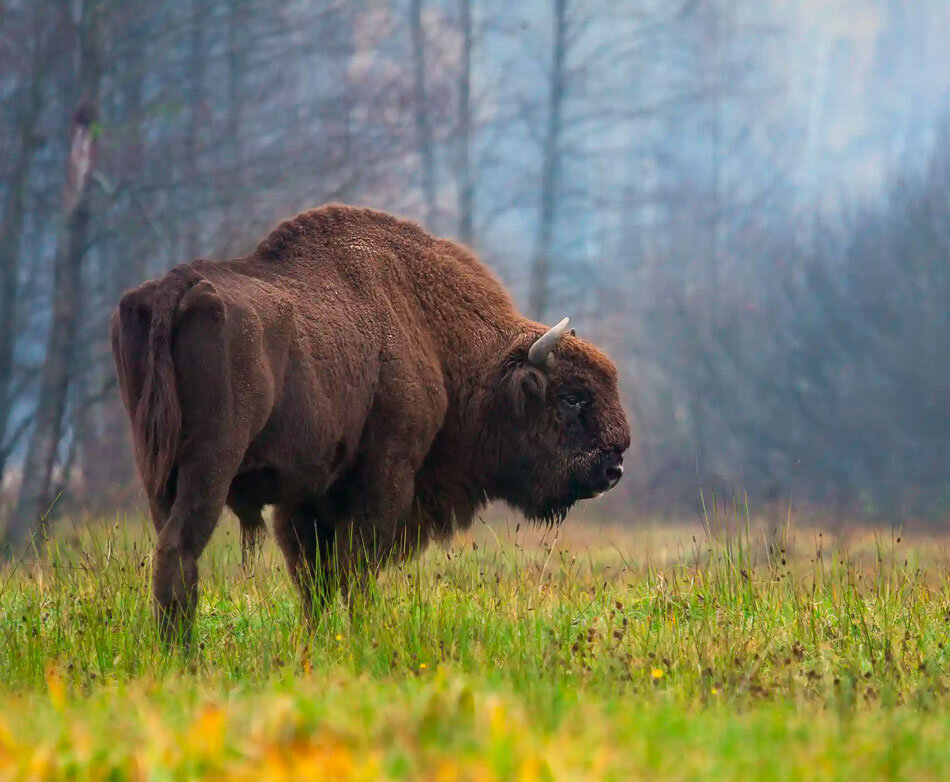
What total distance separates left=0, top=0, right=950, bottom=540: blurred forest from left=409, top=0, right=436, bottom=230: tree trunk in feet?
0.23

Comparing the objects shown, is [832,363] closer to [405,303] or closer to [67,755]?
[405,303]

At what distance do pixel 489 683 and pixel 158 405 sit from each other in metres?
2.28

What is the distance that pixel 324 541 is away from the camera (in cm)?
715

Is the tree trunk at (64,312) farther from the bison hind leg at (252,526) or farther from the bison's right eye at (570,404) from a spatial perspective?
the bison's right eye at (570,404)

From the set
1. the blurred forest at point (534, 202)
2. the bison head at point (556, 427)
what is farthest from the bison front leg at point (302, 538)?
the blurred forest at point (534, 202)

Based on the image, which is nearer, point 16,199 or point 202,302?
point 202,302

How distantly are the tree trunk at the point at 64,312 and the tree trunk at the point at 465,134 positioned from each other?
23.6 feet

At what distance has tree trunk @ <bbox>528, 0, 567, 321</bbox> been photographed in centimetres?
2119

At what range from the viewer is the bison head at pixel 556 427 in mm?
7703

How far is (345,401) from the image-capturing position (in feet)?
21.8

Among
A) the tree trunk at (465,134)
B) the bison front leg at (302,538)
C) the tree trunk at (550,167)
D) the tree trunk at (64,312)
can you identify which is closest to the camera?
the bison front leg at (302,538)

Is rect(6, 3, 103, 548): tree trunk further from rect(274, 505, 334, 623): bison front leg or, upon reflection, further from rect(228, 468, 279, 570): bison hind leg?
rect(228, 468, 279, 570): bison hind leg

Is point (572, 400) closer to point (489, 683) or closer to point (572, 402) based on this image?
point (572, 402)

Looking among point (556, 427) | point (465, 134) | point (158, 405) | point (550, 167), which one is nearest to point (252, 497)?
point (158, 405)
